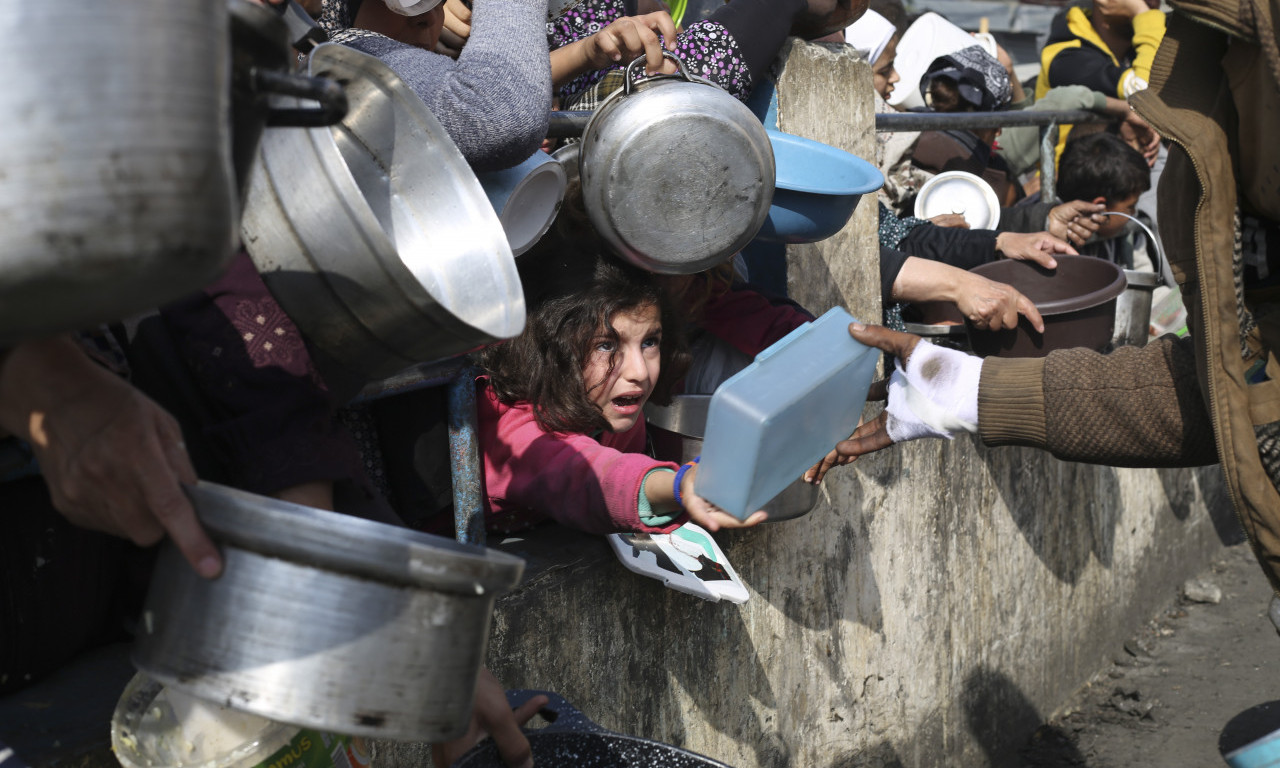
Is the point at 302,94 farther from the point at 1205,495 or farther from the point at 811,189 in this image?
the point at 1205,495

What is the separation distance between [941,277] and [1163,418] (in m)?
1.22

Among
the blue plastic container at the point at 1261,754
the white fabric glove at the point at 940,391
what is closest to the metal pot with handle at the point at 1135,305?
the white fabric glove at the point at 940,391

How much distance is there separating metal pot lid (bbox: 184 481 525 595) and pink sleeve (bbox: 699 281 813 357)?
1.75 metres

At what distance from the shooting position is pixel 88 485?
3.22ft

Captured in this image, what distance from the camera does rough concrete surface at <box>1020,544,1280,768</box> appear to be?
383 cm

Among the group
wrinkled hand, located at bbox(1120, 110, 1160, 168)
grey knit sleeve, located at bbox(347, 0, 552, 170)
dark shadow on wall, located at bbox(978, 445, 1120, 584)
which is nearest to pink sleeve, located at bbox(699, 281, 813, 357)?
grey knit sleeve, located at bbox(347, 0, 552, 170)

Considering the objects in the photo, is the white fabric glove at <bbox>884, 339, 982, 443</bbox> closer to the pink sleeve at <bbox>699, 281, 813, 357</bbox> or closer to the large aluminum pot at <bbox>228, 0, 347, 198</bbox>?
the pink sleeve at <bbox>699, 281, 813, 357</bbox>

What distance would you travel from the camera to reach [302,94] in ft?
3.23

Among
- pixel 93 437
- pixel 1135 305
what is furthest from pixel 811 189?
pixel 1135 305

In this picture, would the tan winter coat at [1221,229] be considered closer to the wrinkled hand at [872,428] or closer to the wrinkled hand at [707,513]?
the wrinkled hand at [872,428]

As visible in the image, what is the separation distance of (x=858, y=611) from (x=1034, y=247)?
1.35m

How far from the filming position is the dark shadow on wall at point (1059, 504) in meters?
3.86

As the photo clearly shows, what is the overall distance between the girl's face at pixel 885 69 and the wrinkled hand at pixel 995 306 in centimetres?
256

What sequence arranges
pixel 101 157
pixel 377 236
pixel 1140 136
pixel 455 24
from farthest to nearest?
pixel 1140 136, pixel 455 24, pixel 377 236, pixel 101 157
